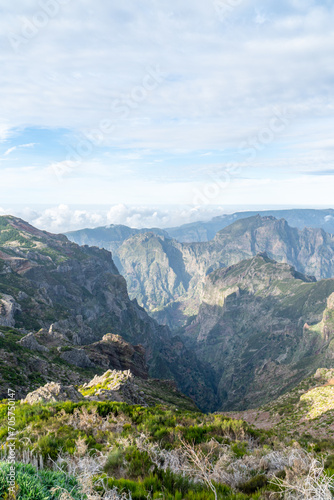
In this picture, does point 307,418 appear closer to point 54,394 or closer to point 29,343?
point 54,394

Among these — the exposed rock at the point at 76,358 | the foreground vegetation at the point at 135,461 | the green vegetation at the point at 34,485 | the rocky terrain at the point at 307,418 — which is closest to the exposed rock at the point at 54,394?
the foreground vegetation at the point at 135,461

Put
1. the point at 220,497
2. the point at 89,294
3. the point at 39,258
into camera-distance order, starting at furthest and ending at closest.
Answer: the point at 89,294 → the point at 39,258 → the point at 220,497

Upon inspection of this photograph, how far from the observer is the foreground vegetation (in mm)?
6684

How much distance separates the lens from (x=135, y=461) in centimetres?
934

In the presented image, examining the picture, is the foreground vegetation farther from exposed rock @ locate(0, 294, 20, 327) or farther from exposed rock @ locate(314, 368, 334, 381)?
exposed rock @ locate(314, 368, 334, 381)

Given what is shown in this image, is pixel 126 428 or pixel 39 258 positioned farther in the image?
pixel 39 258

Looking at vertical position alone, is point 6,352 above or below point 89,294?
above

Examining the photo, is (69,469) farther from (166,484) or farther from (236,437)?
(236,437)

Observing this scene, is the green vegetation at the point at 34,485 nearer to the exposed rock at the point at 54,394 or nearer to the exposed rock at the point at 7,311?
the exposed rock at the point at 54,394

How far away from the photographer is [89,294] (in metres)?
194

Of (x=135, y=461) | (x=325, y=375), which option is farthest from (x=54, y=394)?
(x=325, y=375)

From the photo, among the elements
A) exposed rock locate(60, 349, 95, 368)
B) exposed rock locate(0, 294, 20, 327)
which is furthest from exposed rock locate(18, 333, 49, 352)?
exposed rock locate(0, 294, 20, 327)

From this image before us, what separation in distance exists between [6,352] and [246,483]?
43.4 m

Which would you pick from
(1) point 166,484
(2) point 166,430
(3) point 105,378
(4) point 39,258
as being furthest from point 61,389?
(4) point 39,258
